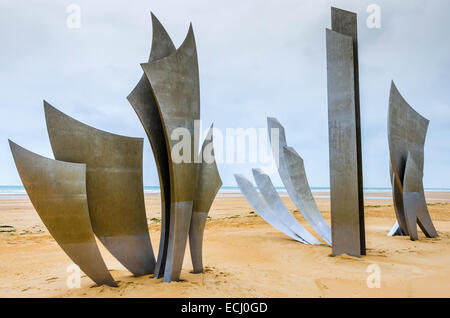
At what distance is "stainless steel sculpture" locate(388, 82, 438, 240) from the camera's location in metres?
8.84

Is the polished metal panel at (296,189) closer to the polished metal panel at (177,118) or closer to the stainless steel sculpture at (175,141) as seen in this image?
the stainless steel sculpture at (175,141)

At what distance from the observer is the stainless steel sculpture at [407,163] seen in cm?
884

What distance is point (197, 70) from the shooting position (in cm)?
557

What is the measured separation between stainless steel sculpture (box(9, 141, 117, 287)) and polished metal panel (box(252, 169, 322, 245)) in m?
6.20

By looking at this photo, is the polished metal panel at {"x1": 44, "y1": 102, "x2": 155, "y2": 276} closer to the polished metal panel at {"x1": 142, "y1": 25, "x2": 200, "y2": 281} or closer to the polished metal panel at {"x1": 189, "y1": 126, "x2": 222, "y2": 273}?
the polished metal panel at {"x1": 142, "y1": 25, "x2": 200, "y2": 281}

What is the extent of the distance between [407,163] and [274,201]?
4063 millimetres

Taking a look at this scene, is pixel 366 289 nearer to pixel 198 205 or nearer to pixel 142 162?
pixel 198 205

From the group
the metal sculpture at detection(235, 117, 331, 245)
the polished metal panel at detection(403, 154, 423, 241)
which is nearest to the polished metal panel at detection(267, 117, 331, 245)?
the metal sculpture at detection(235, 117, 331, 245)

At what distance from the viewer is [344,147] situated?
745 centimetres

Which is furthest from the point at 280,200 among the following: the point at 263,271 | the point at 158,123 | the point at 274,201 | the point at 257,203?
the point at 158,123

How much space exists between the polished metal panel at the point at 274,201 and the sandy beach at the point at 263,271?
1.81ft

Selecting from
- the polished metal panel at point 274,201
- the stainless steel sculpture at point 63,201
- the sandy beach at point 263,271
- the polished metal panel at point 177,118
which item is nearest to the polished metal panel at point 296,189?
the polished metal panel at point 274,201

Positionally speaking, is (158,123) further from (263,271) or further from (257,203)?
(257,203)

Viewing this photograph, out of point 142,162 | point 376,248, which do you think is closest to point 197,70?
point 142,162
